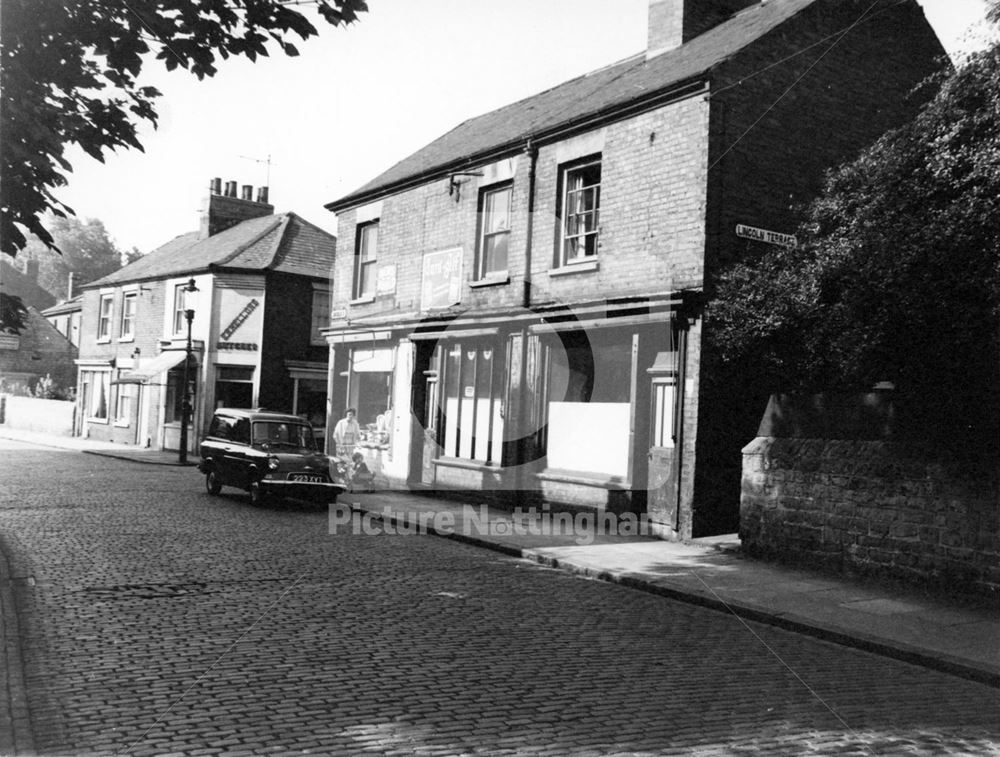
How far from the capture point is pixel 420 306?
19141 mm

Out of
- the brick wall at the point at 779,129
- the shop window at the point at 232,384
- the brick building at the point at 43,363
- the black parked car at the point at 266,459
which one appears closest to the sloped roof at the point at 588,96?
the brick wall at the point at 779,129

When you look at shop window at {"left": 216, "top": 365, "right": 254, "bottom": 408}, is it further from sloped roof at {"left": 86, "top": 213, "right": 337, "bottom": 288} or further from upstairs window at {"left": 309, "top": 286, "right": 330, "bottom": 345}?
sloped roof at {"left": 86, "top": 213, "right": 337, "bottom": 288}

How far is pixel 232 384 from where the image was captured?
29.5 m

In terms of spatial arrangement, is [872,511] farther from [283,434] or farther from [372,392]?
[372,392]

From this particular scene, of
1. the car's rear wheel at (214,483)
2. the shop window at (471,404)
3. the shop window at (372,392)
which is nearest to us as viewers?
the shop window at (471,404)

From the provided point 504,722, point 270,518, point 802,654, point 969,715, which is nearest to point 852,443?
point 802,654

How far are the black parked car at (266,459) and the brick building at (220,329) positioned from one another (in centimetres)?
1100

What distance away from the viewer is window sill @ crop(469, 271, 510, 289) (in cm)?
1686

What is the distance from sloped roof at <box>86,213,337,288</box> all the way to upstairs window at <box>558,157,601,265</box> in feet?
52.2

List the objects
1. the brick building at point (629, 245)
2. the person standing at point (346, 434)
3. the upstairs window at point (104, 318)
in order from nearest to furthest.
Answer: the brick building at point (629, 245), the person standing at point (346, 434), the upstairs window at point (104, 318)

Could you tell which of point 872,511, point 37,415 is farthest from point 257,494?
point 37,415

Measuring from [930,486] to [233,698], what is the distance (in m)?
7.69

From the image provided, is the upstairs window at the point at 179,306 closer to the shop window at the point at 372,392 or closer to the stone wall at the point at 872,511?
the shop window at the point at 372,392

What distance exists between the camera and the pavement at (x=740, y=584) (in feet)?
25.0
